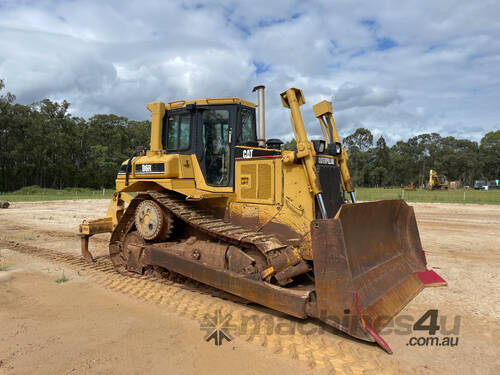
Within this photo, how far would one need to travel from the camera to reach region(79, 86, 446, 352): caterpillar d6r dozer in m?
4.25

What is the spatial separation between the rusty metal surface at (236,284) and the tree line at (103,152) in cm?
4665

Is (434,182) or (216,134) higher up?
(216,134)

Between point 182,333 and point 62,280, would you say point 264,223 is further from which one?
point 62,280

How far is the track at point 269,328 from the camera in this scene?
369 cm

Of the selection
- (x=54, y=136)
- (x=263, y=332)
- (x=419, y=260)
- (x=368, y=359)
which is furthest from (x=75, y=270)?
(x=54, y=136)

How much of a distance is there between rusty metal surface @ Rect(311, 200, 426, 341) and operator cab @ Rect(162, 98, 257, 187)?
224 cm

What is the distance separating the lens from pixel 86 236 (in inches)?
309

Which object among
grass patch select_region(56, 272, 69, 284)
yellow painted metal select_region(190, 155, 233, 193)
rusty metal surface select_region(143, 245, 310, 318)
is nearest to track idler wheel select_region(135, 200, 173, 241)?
rusty metal surface select_region(143, 245, 310, 318)

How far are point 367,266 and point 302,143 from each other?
1.94m

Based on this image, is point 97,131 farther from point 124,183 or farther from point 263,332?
point 263,332

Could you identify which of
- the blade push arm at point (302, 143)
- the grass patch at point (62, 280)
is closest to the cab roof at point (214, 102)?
the blade push arm at point (302, 143)

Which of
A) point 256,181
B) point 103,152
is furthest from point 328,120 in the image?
point 103,152

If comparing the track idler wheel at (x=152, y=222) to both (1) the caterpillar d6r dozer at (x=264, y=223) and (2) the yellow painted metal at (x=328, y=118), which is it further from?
(2) the yellow painted metal at (x=328, y=118)

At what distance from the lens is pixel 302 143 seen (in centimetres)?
518
